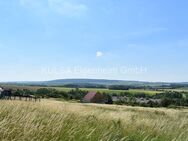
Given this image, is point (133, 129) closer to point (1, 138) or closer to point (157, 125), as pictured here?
point (157, 125)

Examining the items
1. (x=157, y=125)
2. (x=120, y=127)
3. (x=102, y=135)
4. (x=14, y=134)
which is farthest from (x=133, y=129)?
(x=14, y=134)

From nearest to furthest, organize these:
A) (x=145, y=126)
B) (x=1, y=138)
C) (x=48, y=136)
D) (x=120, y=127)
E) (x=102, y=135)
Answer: (x=1, y=138) < (x=48, y=136) < (x=102, y=135) < (x=120, y=127) < (x=145, y=126)

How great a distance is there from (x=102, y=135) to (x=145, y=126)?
2.99m

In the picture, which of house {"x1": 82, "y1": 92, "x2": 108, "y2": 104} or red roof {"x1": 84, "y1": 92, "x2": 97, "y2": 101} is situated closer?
red roof {"x1": 84, "y1": 92, "x2": 97, "y2": 101}

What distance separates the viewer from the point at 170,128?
9.74 m

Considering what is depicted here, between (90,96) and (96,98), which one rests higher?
(90,96)

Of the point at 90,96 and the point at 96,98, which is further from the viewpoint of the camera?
the point at 96,98

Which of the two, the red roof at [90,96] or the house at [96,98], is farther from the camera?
the house at [96,98]

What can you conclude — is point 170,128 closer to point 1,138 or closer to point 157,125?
point 157,125

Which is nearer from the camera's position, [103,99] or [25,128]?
[25,128]

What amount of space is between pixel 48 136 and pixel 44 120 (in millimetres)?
1184

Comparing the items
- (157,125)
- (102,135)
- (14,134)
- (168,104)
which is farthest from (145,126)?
(168,104)

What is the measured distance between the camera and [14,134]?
5.37 meters

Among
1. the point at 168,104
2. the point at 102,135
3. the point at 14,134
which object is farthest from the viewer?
the point at 168,104
